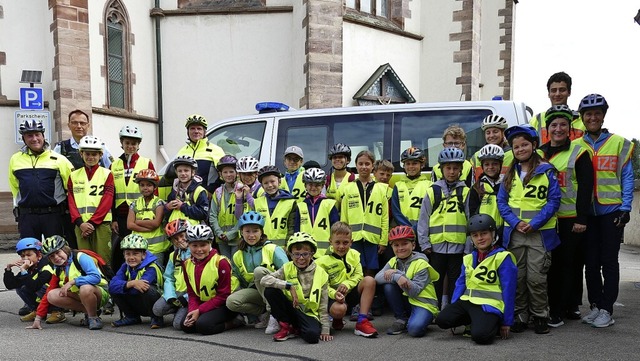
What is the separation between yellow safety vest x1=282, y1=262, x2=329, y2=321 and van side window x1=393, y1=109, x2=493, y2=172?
214 cm

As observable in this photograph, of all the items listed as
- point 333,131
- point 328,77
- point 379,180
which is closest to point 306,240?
point 379,180

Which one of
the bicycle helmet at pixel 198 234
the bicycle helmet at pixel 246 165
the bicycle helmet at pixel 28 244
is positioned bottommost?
the bicycle helmet at pixel 28 244

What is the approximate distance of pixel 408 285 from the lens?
509 cm

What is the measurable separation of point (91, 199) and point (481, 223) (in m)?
4.30

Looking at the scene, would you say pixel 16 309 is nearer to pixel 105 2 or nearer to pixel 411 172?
pixel 411 172

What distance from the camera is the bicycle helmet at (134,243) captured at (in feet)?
18.3

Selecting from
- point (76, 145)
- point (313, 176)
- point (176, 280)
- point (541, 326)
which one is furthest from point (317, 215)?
point (76, 145)

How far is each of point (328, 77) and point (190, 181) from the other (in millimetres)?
8193

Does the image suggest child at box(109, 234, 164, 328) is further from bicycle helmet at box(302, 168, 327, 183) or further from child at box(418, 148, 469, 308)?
child at box(418, 148, 469, 308)

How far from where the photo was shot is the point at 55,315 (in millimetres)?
5848

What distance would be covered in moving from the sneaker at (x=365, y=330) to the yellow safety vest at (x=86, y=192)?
3238 millimetres

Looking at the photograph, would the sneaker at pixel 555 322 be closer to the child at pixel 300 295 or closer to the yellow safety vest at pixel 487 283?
the yellow safety vest at pixel 487 283

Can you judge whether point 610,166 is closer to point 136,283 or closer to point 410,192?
point 410,192

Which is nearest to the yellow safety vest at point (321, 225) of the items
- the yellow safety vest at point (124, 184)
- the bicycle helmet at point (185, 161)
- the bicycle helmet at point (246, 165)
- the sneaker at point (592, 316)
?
the bicycle helmet at point (246, 165)
